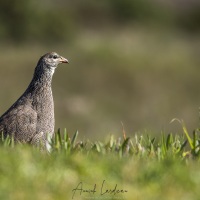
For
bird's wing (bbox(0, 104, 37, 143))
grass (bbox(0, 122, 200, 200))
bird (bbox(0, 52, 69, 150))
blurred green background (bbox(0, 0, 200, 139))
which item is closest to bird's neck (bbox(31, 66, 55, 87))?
bird (bbox(0, 52, 69, 150))

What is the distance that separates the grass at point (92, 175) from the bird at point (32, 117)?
1.70m

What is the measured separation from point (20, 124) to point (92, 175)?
2.94 m

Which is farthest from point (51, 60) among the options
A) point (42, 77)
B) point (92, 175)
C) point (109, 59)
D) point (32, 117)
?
point (109, 59)

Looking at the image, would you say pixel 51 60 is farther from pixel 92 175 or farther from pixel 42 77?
pixel 92 175

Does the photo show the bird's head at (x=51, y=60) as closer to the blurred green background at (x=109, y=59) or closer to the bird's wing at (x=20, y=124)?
the bird's wing at (x=20, y=124)

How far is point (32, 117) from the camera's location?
9805 mm

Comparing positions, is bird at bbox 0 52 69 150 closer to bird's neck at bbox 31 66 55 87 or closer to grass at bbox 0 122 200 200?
bird's neck at bbox 31 66 55 87

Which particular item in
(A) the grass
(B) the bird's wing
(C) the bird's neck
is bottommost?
(B) the bird's wing

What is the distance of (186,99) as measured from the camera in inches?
Answer: 986

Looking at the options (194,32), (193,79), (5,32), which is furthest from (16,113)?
(194,32)

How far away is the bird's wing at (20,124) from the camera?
9609mm

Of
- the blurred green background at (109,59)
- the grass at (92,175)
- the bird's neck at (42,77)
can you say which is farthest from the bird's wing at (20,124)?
the blurred green background at (109,59)

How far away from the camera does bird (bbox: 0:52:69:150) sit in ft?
31.5

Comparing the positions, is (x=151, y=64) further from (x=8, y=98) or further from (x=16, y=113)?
(x=16, y=113)
